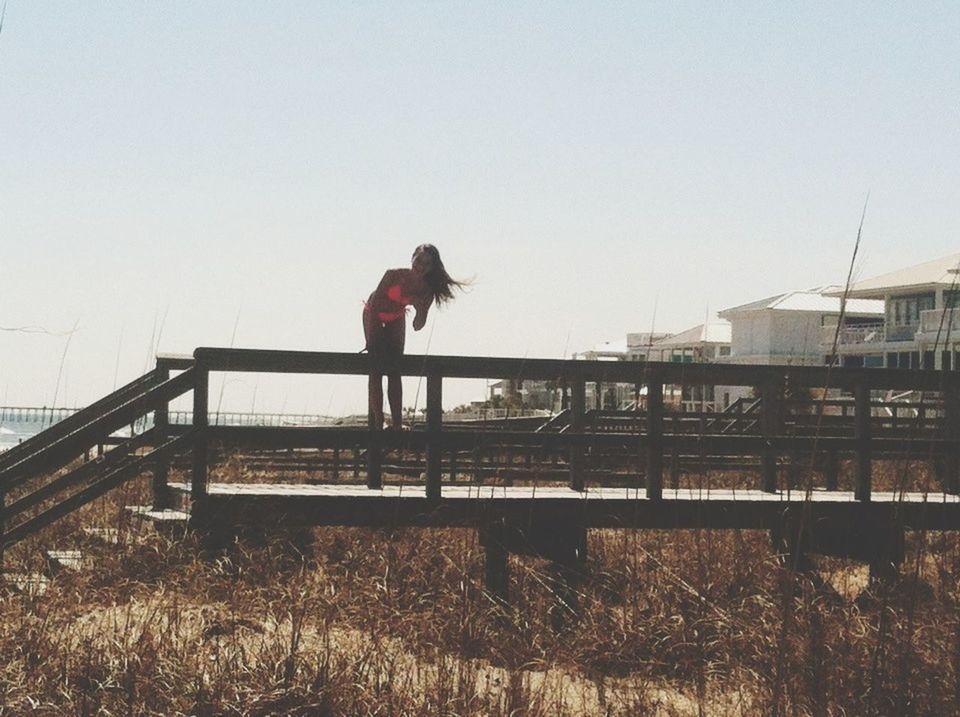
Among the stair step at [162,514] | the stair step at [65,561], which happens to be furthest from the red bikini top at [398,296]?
the stair step at [65,561]

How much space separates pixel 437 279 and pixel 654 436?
1.93 metres

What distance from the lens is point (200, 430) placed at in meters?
7.55

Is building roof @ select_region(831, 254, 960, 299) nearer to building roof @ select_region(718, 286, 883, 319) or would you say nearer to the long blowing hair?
building roof @ select_region(718, 286, 883, 319)

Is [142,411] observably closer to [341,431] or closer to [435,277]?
[341,431]

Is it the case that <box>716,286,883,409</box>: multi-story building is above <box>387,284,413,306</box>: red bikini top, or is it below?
above

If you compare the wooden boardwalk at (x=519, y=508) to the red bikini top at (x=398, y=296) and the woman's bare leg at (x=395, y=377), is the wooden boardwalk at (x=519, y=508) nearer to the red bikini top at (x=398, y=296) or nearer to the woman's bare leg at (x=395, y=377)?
the woman's bare leg at (x=395, y=377)

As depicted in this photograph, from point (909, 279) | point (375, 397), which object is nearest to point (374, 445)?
point (375, 397)

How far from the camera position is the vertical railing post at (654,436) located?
804 cm

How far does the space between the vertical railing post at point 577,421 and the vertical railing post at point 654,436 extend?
1.45 ft

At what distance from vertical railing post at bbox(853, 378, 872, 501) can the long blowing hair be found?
2.88m

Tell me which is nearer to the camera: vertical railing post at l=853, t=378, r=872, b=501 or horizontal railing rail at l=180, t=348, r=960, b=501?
horizontal railing rail at l=180, t=348, r=960, b=501

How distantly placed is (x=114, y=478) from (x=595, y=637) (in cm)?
306

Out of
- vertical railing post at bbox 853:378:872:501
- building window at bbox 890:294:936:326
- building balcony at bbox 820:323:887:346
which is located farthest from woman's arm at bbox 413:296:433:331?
building window at bbox 890:294:936:326

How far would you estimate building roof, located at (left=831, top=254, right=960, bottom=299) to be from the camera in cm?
6469
